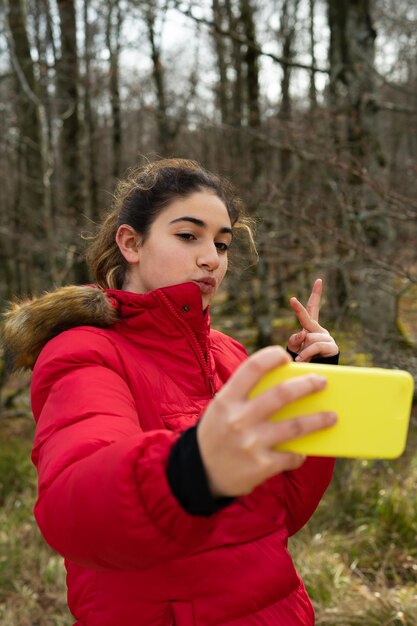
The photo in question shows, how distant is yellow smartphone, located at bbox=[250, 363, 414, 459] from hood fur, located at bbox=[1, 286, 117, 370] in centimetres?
81

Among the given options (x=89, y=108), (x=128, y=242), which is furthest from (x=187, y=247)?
(x=89, y=108)

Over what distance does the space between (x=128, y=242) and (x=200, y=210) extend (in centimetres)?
28

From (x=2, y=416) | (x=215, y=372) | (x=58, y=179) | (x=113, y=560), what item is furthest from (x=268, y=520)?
(x=58, y=179)

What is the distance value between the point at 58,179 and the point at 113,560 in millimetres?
9563

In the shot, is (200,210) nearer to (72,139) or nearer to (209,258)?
(209,258)

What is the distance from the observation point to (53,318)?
1647 millimetres

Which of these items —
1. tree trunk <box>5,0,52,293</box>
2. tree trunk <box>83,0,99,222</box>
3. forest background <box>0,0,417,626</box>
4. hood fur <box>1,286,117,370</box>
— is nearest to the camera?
hood fur <box>1,286,117,370</box>

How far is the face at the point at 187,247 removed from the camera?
5.68 ft

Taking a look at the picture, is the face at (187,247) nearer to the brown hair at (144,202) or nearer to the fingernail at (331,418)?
the brown hair at (144,202)

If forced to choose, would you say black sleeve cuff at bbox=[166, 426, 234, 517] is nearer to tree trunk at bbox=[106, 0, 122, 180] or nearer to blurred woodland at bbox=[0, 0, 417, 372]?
blurred woodland at bbox=[0, 0, 417, 372]

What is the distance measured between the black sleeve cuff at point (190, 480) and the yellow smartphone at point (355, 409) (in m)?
0.13

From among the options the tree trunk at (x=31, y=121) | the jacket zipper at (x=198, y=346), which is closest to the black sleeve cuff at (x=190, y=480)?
the jacket zipper at (x=198, y=346)

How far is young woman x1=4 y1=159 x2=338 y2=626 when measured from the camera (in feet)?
3.06

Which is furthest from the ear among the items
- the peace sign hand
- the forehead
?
the peace sign hand
